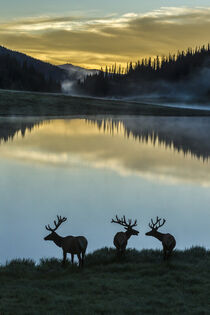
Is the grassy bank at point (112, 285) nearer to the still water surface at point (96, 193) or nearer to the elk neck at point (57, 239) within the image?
the elk neck at point (57, 239)

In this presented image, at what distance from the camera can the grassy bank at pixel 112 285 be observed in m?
9.63

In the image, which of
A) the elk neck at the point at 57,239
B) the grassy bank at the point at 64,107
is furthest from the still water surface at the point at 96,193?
the grassy bank at the point at 64,107

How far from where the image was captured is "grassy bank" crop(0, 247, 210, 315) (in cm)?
963

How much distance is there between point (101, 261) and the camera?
13.2 meters

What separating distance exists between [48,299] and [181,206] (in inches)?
469

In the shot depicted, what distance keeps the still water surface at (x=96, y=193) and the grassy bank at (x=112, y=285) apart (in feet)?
3.96

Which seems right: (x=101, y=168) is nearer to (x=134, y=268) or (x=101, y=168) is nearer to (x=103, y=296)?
(x=134, y=268)

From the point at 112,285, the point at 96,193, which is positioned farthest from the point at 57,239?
the point at 96,193

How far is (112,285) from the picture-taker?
36.4 feet

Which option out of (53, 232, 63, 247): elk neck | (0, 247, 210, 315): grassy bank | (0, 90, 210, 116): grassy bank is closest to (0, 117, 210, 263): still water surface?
(53, 232, 63, 247): elk neck

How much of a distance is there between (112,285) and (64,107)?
4252 inches

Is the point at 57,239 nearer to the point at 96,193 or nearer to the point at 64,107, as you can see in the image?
the point at 96,193

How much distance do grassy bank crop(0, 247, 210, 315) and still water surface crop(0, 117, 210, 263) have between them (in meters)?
1.21

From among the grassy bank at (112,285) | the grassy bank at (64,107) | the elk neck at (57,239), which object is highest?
the grassy bank at (64,107)
